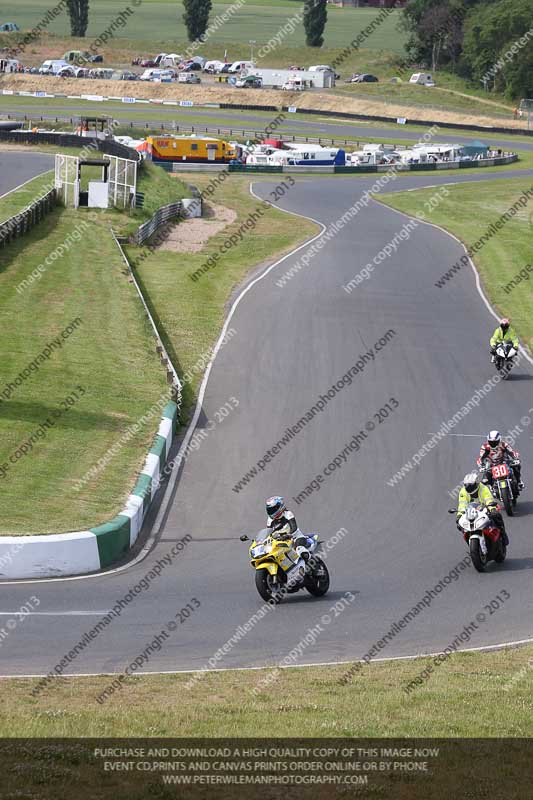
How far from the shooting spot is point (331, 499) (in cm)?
2166

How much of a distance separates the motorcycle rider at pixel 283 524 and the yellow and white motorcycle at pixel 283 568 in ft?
0.11

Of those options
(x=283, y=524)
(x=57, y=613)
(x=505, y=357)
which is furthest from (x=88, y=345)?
(x=57, y=613)

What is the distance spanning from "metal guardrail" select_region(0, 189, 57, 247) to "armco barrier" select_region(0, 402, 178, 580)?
2623 cm

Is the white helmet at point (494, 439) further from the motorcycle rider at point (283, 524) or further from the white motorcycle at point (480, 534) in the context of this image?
the motorcycle rider at point (283, 524)

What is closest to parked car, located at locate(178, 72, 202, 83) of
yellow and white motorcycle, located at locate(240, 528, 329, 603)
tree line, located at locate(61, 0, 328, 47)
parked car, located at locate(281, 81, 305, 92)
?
parked car, located at locate(281, 81, 305, 92)

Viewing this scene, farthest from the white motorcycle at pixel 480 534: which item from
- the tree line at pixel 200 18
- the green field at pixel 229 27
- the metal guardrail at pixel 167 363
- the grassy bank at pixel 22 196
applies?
the tree line at pixel 200 18

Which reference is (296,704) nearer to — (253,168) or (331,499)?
(331,499)

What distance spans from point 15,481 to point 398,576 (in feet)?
23.8

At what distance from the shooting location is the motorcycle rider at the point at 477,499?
1775cm

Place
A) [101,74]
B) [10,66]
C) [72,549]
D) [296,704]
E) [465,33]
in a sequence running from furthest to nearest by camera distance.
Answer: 1. [10,66]
2. [101,74]
3. [465,33]
4. [72,549]
5. [296,704]

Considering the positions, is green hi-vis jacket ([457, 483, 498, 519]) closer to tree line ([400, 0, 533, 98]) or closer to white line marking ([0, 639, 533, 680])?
white line marking ([0, 639, 533, 680])

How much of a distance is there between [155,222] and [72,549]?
127 feet

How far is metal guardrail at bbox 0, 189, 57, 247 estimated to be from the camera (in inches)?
1720

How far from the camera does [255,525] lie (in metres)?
20.3
